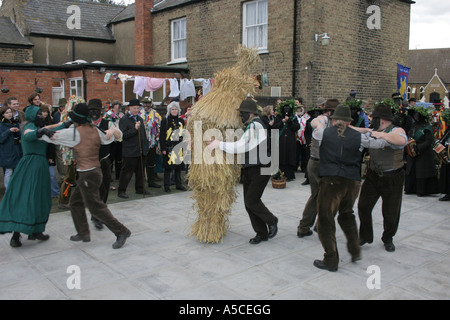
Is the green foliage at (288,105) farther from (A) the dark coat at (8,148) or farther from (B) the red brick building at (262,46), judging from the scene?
(A) the dark coat at (8,148)

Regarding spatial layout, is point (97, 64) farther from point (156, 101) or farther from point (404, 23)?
point (404, 23)

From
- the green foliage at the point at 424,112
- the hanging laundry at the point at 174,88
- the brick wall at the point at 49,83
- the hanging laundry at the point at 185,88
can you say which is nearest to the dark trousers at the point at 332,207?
the green foliage at the point at 424,112

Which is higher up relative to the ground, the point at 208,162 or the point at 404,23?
the point at 404,23

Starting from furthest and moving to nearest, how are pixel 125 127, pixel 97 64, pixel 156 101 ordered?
pixel 156 101, pixel 97 64, pixel 125 127

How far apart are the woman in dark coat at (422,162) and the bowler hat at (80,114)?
6284 millimetres

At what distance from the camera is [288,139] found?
973 cm

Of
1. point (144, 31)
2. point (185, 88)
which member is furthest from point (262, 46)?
point (144, 31)

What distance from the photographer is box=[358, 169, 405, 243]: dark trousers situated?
500 centimetres

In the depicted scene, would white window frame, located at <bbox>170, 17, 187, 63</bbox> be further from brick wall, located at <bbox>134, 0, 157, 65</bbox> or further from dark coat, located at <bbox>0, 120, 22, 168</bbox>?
dark coat, located at <bbox>0, 120, 22, 168</bbox>

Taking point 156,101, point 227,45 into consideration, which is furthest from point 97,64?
point 227,45

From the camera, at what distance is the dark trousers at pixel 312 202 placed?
18.0ft

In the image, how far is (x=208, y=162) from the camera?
16.6 feet

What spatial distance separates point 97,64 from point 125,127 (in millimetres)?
7692

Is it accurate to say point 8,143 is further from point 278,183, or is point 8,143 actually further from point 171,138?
point 278,183
